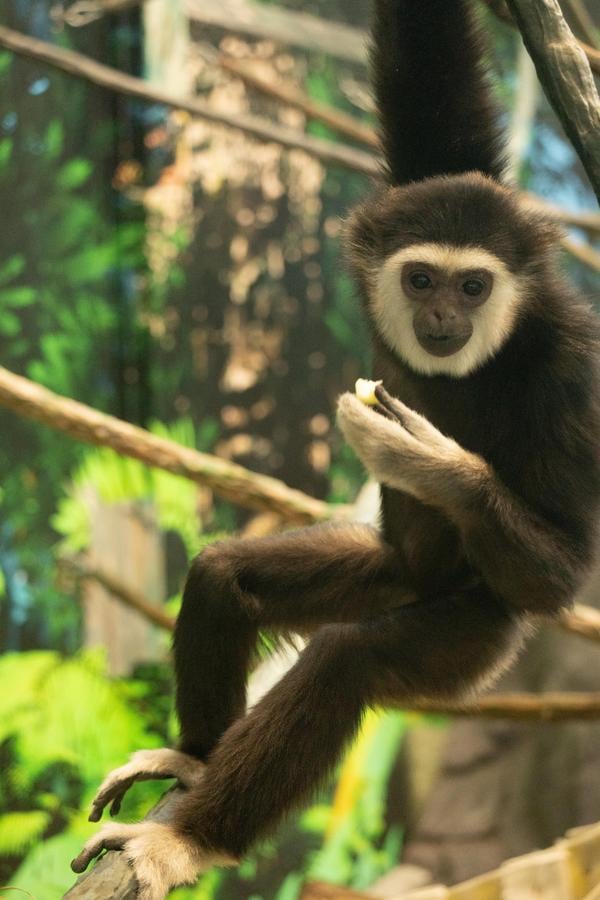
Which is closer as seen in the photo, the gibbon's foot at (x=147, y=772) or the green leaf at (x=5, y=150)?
the gibbon's foot at (x=147, y=772)

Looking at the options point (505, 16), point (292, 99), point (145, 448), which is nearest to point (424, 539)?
point (505, 16)

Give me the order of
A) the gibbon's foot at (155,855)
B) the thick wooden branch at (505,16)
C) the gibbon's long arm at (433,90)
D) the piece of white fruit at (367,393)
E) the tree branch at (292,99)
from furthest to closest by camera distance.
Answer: the tree branch at (292,99) < the gibbon's long arm at (433,90) < the thick wooden branch at (505,16) < the piece of white fruit at (367,393) < the gibbon's foot at (155,855)

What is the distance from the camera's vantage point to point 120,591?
629 cm

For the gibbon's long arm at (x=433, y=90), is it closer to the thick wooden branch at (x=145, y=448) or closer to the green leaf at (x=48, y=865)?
the thick wooden branch at (x=145, y=448)

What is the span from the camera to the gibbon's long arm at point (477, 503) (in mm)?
2945

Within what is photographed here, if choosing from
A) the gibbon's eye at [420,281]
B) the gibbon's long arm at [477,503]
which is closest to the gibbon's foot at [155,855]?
the gibbon's long arm at [477,503]

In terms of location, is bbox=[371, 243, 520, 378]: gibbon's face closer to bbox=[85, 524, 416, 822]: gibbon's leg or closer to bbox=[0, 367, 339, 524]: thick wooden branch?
bbox=[85, 524, 416, 822]: gibbon's leg

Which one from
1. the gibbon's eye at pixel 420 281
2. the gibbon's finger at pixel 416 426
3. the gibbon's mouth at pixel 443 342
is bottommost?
the gibbon's finger at pixel 416 426

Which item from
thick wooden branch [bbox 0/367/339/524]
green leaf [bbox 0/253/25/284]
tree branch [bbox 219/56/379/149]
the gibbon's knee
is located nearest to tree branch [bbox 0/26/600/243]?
tree branch [bbox 219/56/379/149]

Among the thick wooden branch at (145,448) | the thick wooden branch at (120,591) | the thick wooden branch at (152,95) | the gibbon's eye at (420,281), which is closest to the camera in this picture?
the gibbon's eye at (420,281)

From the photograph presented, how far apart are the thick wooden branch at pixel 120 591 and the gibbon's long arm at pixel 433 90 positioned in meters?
3.39

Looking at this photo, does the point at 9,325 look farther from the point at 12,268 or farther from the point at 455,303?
the point at 455,303

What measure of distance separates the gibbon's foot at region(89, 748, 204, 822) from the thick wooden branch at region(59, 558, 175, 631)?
2677 mm

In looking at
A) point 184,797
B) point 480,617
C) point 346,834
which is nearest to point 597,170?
point 480,617
